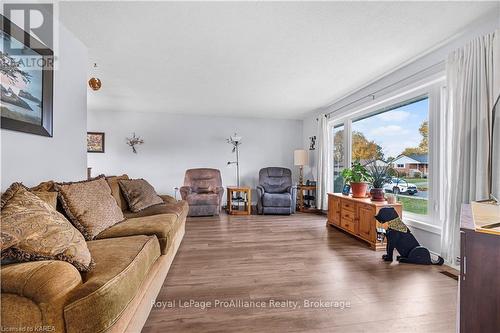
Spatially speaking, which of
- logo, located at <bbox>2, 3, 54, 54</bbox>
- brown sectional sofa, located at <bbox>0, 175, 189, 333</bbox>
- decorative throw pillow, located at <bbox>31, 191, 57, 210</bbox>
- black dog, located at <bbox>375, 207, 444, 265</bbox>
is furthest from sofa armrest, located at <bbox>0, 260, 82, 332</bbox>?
black dog, located at <bbox>375, 207, 444, 265</bbox>

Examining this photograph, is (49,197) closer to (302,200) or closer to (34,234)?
(34,234)

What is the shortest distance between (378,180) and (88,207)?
3316 millimetres

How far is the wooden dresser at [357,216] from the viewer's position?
287 cm

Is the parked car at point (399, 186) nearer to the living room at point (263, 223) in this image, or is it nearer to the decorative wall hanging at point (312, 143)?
the living room at point (263, 223)

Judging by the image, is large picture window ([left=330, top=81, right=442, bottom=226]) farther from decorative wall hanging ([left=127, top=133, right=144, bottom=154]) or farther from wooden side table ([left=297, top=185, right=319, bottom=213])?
decorative wall hanging ([left=127, top=133, right=144, bottom=154])

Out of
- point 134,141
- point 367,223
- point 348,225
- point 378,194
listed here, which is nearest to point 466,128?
point 378,194

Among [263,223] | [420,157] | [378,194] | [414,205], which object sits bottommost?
[263,223]

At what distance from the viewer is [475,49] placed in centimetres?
204

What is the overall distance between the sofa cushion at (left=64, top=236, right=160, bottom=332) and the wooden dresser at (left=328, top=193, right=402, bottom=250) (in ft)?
8.62

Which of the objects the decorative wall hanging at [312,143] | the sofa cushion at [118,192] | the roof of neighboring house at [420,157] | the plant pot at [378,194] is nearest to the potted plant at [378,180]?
the plant pot at [378,194]

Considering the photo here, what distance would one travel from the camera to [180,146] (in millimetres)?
5801

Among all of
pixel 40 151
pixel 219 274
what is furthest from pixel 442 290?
pixel 40 151

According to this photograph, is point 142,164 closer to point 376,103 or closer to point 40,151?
point 40,151

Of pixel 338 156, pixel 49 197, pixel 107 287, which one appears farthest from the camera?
pixel 338 156
